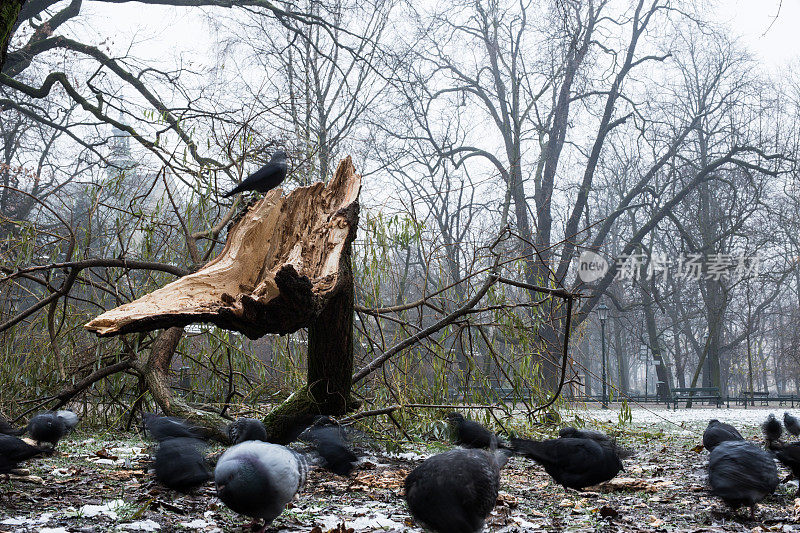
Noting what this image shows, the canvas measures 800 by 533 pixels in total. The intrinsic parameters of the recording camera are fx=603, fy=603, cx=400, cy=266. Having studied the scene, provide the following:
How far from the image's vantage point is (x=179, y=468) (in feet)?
10.2

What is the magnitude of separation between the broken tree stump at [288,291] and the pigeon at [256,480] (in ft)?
1.68

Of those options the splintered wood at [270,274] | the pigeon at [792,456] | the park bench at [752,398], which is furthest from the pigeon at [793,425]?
the park bench at [752,398]

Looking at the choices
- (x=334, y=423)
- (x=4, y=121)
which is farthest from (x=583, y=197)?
(x=4, y=121)

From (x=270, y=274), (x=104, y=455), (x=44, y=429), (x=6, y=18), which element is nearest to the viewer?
(x=270, y=274)

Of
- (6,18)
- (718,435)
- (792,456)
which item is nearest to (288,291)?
(6,18)

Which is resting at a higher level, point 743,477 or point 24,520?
point 743,477

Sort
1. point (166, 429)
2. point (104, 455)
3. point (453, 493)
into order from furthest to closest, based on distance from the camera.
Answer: point (104, 455)
point (166, 429)
point (453, 493)

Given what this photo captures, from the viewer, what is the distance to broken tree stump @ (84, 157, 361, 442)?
2449 millimetres

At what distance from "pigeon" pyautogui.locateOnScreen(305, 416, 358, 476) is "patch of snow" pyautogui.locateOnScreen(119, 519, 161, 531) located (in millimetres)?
1159

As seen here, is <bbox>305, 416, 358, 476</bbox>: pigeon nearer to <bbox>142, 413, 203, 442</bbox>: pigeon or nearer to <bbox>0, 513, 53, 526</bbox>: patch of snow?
<bbox>142, 413, 203, 442</bbox>: pigeon

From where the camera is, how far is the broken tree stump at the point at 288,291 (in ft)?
8.04

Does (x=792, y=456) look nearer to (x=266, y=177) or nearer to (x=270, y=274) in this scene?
Answer: (x=270, y=274)

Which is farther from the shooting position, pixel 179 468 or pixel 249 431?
pixel 249 431

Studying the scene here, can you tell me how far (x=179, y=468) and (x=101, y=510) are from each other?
1.34ft
